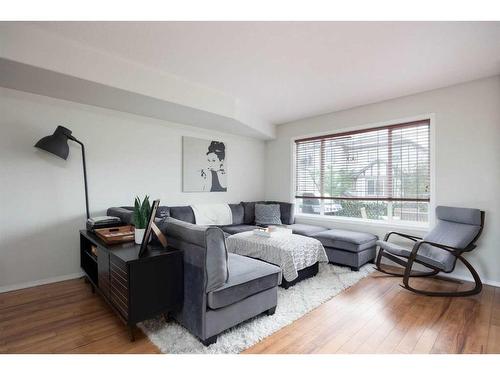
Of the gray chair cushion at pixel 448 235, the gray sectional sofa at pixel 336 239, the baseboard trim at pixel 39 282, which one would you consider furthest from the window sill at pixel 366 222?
the baseboard trim at pixel 39 282

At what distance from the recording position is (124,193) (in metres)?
3.64

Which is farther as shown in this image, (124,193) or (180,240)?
(124,193)

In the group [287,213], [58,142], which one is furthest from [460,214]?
[58,142]

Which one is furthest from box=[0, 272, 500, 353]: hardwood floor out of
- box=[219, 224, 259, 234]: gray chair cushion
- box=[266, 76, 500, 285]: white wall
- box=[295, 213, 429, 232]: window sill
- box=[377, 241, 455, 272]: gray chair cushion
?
box=[219, 224, 259, 234]: gray chair cushion

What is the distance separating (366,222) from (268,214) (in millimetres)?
1698

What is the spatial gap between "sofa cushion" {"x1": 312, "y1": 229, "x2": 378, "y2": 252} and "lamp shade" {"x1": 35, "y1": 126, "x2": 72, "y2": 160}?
352cm

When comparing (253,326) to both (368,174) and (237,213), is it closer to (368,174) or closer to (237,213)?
(237,213)

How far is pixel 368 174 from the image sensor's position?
422cm

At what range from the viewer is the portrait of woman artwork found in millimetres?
4352

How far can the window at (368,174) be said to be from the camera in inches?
146

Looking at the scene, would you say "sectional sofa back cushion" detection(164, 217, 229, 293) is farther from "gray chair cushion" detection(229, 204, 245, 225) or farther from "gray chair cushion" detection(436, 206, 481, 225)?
"gray chair cushion" detection(436, 206, 481, 225)
